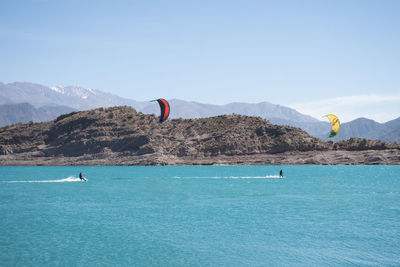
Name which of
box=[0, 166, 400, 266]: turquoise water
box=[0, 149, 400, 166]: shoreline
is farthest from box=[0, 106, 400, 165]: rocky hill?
box=[0, 166, 400, 266]: turquoise water

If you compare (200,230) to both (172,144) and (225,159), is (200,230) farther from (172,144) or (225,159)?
(172,144)

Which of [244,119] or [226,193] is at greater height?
[244,119]

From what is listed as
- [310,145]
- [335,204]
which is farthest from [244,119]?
[335,204]

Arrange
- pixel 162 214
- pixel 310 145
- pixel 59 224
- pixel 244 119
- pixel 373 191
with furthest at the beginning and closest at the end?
1. pixel 244 119
2. pixel 310 145
3. pixel 373 191
4. pixel 162 214
5. pixel 59 224

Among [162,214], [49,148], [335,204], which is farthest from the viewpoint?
[49,148]

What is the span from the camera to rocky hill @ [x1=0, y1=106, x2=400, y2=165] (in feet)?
419

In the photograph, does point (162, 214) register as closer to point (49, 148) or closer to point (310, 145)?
point (310, 145)

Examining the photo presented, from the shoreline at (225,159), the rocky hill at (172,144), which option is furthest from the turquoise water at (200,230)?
the rocky hill at (172,144)

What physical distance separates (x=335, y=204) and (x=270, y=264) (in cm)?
2257

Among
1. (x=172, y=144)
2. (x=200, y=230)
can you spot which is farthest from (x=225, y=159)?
(x=200, y=230)

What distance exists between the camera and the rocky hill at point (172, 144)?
419 ft

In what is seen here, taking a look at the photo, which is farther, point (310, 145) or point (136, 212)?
point (310, 145)

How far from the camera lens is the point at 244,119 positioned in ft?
512

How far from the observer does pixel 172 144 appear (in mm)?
141000
